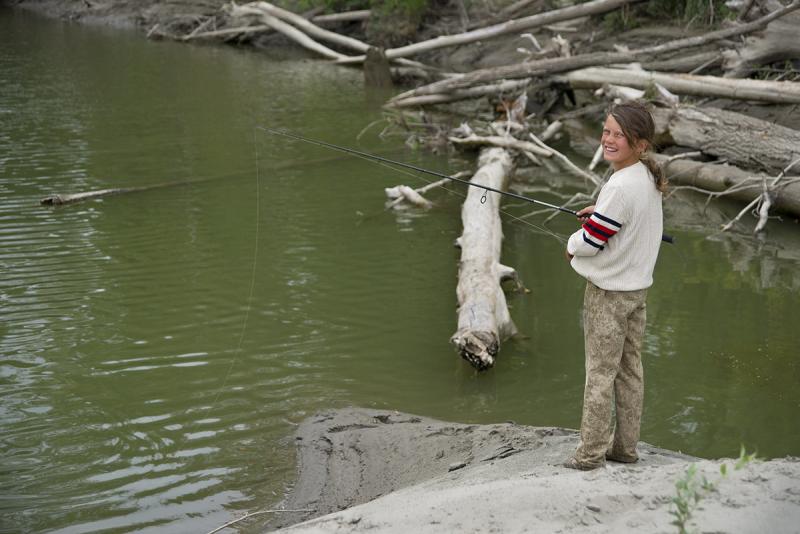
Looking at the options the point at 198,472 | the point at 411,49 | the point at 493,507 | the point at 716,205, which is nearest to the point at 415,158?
the point at 716,205

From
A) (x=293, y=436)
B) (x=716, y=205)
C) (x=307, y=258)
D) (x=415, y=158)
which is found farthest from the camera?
(x=415, y=158)

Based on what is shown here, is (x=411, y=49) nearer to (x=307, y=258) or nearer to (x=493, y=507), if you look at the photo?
(x=307, y=258)

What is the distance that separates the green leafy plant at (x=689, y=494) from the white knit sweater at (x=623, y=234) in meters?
0.98

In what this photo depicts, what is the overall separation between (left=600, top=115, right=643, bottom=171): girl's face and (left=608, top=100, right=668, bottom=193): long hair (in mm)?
16

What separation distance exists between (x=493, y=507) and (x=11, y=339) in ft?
→ 16.4

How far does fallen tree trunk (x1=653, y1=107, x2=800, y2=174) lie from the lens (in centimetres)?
1049

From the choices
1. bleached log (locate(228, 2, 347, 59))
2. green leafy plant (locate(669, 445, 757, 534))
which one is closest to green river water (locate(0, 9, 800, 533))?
green leafy plant (locate(669, 445, 757, 534))

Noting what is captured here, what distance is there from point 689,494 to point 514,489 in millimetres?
769

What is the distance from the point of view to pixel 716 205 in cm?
1125

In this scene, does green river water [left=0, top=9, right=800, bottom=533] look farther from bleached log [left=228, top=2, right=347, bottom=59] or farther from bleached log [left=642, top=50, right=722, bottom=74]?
bleached log [left=228, top=2, right=347, bottom=59]

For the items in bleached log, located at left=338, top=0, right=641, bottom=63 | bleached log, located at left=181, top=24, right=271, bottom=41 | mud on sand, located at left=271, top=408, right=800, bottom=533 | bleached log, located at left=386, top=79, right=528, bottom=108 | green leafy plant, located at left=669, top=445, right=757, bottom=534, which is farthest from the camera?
bleached log, located at left=181, top=24, right=271, bottom=41

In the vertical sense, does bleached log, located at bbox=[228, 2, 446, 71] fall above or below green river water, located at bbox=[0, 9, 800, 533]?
above

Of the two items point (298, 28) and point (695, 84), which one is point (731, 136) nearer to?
point (695, 84)

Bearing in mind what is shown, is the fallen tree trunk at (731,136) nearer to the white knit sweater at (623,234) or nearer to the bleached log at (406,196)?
the bleached log at (406,196)
